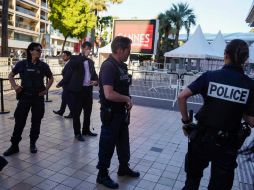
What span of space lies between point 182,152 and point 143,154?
79 cm

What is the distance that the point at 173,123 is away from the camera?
7.16 meters

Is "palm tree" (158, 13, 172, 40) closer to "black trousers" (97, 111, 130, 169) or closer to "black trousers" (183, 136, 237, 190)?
"black trousers" (97, 111, 130, 169)

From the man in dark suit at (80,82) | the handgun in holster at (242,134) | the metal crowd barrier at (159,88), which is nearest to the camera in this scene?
the handgun in holster at (242,134)

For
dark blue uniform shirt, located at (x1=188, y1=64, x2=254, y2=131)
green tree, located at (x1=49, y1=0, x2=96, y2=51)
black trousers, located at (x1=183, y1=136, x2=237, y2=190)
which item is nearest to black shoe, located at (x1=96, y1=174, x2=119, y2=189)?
black trousers, located at (x1=183, y1=136, x2=237, y2=190)

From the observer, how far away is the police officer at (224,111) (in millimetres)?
2357

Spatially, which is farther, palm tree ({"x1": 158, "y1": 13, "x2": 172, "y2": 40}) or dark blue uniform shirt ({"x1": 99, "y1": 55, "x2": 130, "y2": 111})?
palm tree ({"x1": 158, "y1": 13, "x2": 172, "y2": 40})

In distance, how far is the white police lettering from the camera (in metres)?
2.34

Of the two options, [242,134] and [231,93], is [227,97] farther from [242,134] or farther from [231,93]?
[242,134]

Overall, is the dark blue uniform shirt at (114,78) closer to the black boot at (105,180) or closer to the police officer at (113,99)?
the police officer at (113,99)

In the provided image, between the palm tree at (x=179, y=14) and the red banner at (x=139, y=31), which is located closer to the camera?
the red banner at (x=139, y=31)

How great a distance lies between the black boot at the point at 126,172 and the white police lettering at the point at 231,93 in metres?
1.93

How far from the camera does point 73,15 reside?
2889 cm

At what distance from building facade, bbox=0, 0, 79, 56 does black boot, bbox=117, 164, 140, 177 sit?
141 ft

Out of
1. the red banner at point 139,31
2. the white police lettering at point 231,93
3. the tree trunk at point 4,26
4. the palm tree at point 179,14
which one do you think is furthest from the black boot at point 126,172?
the palm tree at point 179,14
